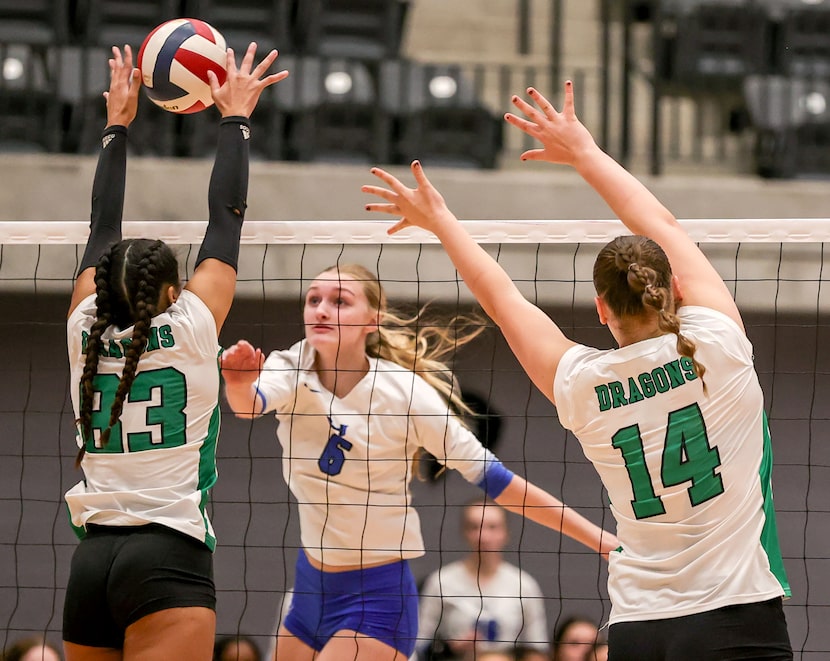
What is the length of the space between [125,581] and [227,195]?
110 centimetres

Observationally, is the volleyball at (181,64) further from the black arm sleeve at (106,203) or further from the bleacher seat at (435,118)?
the bleacher seat at (435,118)

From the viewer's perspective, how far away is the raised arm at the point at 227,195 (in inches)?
121

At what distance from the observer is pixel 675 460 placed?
2.51 meters

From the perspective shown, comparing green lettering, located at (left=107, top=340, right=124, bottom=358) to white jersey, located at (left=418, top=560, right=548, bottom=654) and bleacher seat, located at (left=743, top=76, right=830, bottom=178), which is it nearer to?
white jersey, located at (left=418, top=560, right=548, bottom=654)

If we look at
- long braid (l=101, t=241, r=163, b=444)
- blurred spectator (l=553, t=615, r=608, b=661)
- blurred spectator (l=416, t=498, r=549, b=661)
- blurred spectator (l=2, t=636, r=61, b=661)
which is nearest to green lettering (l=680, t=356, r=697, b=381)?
long braid (l=101, t=241, r=163, b=444)

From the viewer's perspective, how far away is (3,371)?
730 cm

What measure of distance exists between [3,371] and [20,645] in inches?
87.3

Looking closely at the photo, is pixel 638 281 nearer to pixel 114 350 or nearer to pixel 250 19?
pixel 114 350

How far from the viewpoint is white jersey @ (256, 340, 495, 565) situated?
4207 millimetres

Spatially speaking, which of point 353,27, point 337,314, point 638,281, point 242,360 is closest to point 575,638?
point 337,314

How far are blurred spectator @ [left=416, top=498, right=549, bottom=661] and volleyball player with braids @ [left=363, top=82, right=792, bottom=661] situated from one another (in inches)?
Answer: 131

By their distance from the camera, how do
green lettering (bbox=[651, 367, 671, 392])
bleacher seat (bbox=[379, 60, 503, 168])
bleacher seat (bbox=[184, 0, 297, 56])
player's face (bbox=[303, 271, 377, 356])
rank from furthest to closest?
bleacher seat (bbox=[184, 0, 297, 56])
bleacher seat (bbox=[379, 60, 503, 168])
player's face (bbox=[303, 271, 377, 356])
green lettering (bbox=[651, 367, 671, 392])

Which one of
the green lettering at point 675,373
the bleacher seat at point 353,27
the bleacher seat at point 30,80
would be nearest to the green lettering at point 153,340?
the green lettering at point 675,373

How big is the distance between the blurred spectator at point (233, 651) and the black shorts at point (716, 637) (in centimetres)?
366
